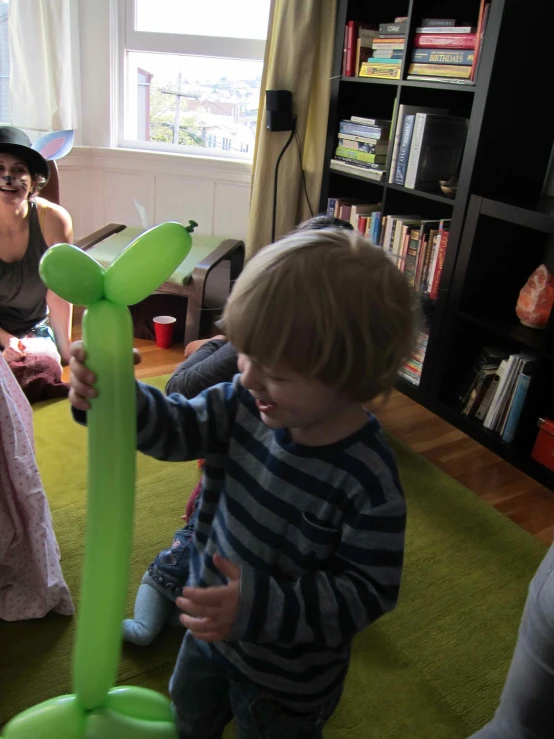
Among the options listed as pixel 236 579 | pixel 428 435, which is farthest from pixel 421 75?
pixel 236 579

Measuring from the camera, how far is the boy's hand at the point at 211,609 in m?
0.66

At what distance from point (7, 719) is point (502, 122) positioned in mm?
2313

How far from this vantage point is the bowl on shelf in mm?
2510

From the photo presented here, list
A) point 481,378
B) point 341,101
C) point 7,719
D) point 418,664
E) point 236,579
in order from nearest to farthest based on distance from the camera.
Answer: point 236,579 → point 7,719 → point 418,664 → point 481,378 → point 341,101

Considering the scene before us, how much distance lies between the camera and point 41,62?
10.5 ft

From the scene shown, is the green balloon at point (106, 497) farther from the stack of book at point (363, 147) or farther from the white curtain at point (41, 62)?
the white curtain at point (41, 62)

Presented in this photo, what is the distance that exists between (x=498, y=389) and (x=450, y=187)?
2.65 feet

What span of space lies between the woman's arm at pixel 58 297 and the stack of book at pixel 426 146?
4.50 feet

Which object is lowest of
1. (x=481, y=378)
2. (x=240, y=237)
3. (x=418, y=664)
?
(x=418, y=664)

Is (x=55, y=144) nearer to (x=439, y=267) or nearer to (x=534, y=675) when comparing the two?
(x=439, y=267)

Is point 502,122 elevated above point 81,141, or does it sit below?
above

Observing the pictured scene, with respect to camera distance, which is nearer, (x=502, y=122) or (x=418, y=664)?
(x=418, y=664)

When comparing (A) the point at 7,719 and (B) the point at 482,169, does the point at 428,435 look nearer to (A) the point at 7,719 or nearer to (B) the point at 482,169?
(B) the point at 482,169

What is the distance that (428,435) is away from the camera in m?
2.56
